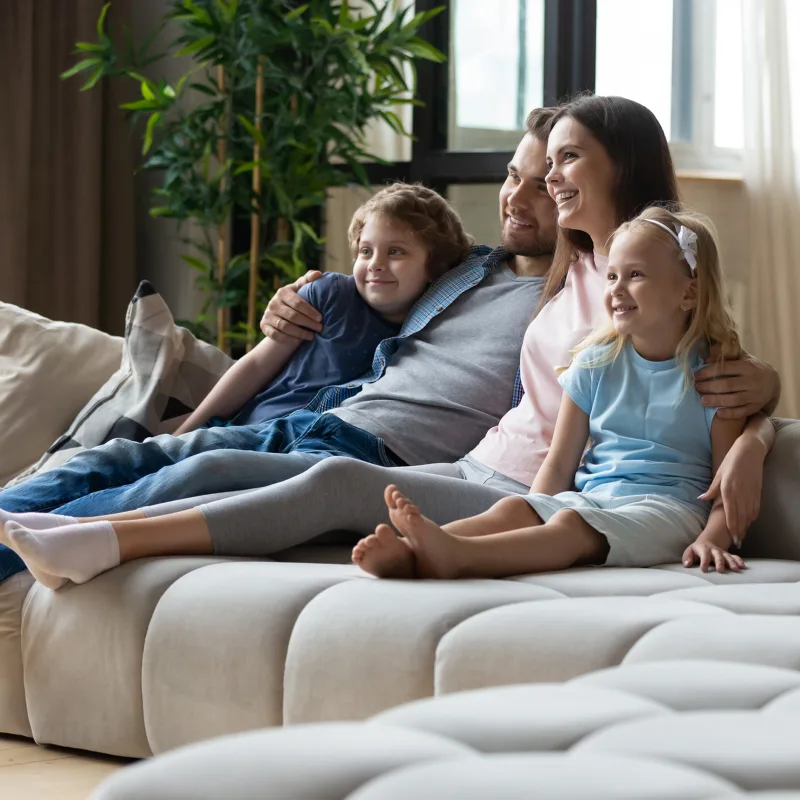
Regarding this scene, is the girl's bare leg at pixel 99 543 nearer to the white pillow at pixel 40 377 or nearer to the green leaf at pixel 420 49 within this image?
the white pillow at pixel 40 377

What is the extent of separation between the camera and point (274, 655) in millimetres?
1402

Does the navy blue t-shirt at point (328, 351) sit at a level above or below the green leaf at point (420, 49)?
below

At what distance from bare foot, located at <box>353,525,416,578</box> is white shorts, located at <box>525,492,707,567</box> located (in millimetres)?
300

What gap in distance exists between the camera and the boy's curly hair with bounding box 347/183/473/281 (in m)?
2.37

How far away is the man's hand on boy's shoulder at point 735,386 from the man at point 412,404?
479 millimetres

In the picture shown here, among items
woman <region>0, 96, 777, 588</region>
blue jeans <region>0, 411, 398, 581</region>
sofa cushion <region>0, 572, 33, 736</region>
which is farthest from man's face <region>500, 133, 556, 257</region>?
sofa cushion <region>0, 572, 33, 736</region>

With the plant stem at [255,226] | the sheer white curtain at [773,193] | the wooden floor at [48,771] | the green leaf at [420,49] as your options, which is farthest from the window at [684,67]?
the wooden floor at [48,771]

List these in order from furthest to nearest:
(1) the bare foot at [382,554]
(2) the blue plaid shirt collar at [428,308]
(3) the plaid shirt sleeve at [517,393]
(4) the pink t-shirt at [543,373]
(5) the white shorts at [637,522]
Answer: (2) the blue plaid shirt collar at [428,308]
(3) the plaid shirt sleeve at [517,393]
(4) the pink t-shirt at [543,373]
(5) the white shorts at [637,522]
(1) the bare foot at [382,554]

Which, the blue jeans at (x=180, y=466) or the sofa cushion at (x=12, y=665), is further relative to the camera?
the blue jeans at (x=180, y=466)

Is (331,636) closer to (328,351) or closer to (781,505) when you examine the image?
(781,505)

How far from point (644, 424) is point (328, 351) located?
2.47 ft

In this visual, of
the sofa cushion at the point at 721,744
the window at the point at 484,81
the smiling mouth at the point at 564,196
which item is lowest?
the sofa cushion at the point at 721,744

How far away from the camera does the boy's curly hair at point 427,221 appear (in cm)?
237

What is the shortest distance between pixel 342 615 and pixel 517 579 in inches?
10.7
